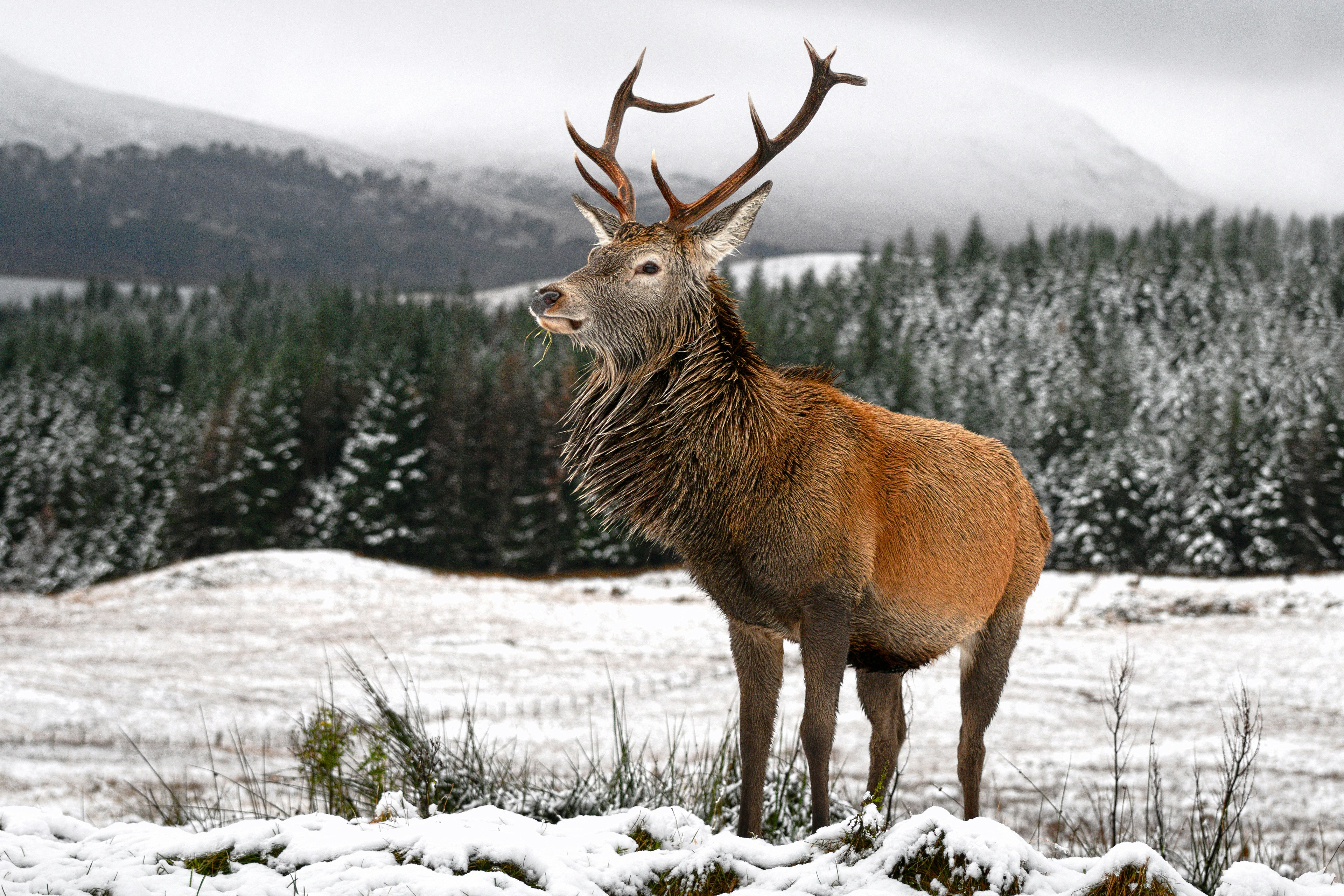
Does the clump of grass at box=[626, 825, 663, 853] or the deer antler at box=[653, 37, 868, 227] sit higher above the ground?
the deer antler at box=[653, 37, 868, 227]

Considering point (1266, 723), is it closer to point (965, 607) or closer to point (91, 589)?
point (965, 607)

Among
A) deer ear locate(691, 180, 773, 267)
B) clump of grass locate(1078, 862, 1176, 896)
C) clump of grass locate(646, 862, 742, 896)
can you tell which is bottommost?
clump of grass locate(646, 862, 742, 896)

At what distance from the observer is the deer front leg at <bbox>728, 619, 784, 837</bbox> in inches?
166

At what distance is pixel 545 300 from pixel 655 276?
53cm

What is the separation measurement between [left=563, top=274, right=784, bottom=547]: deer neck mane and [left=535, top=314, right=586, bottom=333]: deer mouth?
0.98ft

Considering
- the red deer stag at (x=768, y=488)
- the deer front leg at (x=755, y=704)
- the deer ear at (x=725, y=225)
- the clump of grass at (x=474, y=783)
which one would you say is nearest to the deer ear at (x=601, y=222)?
the red deer stag at (x=768, y=488)

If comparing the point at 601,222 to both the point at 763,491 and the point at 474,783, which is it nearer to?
the point at 763,491

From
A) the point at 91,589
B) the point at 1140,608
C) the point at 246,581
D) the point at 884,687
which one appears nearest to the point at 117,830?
the point at 884,687

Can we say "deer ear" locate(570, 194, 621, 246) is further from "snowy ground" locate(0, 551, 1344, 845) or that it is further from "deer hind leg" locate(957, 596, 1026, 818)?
"deer hind leg" locate(957, 596, 1026, 818)

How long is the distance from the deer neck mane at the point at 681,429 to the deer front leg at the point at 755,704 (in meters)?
0.57

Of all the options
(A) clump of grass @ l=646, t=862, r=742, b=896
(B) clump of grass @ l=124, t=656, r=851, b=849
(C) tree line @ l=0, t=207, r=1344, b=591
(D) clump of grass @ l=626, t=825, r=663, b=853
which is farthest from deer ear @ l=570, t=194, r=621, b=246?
(C) tree line @ l=0, t=207, r=1344, b=591

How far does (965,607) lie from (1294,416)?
60565 millimetres

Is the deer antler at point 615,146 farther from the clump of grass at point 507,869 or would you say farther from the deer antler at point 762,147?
the clump of grass at point 507,869

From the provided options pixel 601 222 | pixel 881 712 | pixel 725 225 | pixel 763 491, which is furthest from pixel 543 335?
pixel 881 712
